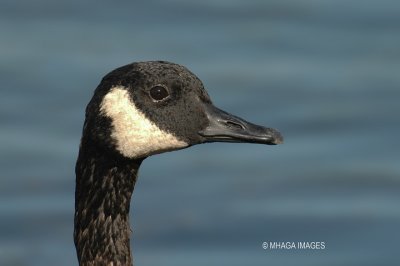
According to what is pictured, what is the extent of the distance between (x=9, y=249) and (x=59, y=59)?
2.55 metres

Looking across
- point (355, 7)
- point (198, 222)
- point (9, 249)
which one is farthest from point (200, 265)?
point (355, 7)

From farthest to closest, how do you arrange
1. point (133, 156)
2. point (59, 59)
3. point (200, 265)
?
point (59, 59)
point (200, 265)
point (133, 156)

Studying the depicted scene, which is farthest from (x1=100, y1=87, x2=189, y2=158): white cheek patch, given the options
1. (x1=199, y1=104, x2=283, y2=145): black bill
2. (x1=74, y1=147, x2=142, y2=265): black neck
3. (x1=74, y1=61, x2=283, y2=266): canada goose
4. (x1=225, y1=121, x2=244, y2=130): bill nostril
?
(x1=225, y1=121, x2=244, y2=130): bill nostril

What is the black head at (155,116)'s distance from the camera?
11.4m

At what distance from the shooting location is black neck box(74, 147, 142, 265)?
11617 mm

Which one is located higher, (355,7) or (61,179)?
(355,7)

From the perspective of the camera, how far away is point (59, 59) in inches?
647

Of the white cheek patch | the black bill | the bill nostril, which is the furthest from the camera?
the bill nostril

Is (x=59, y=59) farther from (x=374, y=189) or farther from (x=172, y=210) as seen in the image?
(x=374, y=189)

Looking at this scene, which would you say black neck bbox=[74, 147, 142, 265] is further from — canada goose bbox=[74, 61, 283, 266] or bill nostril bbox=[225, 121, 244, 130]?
bill nostril bbox=[225, 121, 244, 130]

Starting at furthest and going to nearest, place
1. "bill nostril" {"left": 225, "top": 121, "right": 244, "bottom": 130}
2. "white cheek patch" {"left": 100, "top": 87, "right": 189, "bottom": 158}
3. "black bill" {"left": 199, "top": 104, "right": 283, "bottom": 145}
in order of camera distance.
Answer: "bill nostril" {"left": 225, "top": 121, "right": 244, "bottom": 130} < "black bill" {"left": 199, "top": 104, "right": 283, "bottom": 145} < "white cheek patch" {"left": 100, "top": 87, "right": 189, "bottom": 158}

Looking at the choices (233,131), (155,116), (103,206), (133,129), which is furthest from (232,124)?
(103,206)

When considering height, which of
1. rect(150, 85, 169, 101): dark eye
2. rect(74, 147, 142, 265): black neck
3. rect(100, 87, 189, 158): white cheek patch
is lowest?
rect(74, 147, 142, 265): black neck

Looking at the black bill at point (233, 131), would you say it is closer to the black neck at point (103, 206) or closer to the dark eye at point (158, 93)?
the dark eye at point (158, 93)
